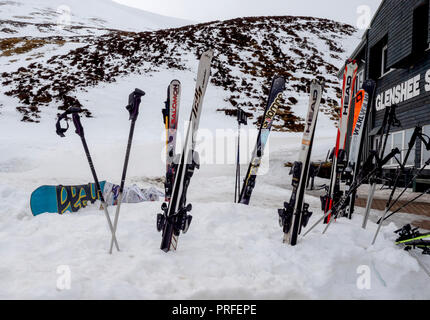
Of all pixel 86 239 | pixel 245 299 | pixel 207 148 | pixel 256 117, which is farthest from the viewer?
pixel 256 117

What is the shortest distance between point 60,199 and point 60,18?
80.0 meters

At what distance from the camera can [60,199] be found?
15.9ft

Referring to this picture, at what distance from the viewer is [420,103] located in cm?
986

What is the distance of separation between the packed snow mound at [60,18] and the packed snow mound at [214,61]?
42.1 ft

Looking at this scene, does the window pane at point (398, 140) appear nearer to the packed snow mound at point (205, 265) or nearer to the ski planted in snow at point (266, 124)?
the ski planted in snow at point (266, 124)

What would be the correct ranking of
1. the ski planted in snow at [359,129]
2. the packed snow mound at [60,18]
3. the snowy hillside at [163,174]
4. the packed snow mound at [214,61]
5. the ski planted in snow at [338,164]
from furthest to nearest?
the packed snow mound at [60,18]
the packed snow mound at [214,61]
the ski planted in snow at [359,129]
the ski planted in snow at [338,164]
the snowy hillside at [163,174]

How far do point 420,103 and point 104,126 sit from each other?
691 inches

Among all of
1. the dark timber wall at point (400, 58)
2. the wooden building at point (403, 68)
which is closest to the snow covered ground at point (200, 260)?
the wooden building at point (403, 68)

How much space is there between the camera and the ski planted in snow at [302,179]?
339 cm

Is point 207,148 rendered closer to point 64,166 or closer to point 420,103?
point 64,166

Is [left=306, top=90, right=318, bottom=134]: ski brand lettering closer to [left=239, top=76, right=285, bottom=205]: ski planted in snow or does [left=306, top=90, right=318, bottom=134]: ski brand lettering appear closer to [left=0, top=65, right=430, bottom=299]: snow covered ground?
[left=0, top=65, right=430, bottom=299]: snow covered ground

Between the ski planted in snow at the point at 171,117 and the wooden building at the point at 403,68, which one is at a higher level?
the wooden building at the point at 403,68

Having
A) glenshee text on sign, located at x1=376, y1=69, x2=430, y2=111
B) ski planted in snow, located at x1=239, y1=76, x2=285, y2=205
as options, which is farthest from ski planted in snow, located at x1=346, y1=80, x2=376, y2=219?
glenshee text on sign, located at x1=376, y1=69, x2=430, y2=111
